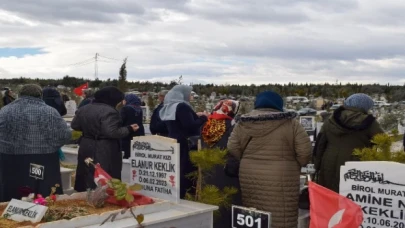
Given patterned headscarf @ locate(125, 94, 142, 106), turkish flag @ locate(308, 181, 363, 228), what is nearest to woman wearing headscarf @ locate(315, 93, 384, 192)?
turkish flag @ locate(308, 181, 363, 228)

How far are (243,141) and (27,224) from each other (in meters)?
1.66

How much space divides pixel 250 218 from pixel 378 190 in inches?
32.1

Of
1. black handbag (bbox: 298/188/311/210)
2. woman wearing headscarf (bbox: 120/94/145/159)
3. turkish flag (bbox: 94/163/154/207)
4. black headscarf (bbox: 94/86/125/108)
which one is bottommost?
black handbag (bbox: 298/188/311/210)

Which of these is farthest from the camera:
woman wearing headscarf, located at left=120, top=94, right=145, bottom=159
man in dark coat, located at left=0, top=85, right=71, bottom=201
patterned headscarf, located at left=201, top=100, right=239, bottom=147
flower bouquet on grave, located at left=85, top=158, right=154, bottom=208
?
woman wearing headscarf, located at left=120, top=94, right=145, bottom=159

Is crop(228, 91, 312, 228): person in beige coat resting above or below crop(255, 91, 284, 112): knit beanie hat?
below

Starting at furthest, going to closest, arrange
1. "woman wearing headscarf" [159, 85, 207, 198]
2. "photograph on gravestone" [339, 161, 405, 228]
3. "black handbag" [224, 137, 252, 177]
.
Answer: "woman wearing headscarf" [159, 85, 207, 198]
"black handbag" [224, 137, 252, 177]
"photograph on gravestone" [339, 161, 405, 228]

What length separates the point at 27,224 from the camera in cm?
352

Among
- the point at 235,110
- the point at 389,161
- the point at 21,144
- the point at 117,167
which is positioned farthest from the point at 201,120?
the point at 389,161

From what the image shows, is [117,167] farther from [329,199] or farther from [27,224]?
[329,199]

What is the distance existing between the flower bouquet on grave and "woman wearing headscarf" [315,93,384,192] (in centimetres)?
142

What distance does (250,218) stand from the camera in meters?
3.59

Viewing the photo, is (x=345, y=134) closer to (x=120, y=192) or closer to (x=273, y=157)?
(x=273, y=157)

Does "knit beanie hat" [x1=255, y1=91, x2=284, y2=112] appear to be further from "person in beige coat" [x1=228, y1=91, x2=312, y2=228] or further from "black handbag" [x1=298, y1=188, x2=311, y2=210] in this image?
"black handbag" [x1=298, y1=188, x2=311, y2=210]

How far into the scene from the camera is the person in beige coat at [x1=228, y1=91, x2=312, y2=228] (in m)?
4.14
